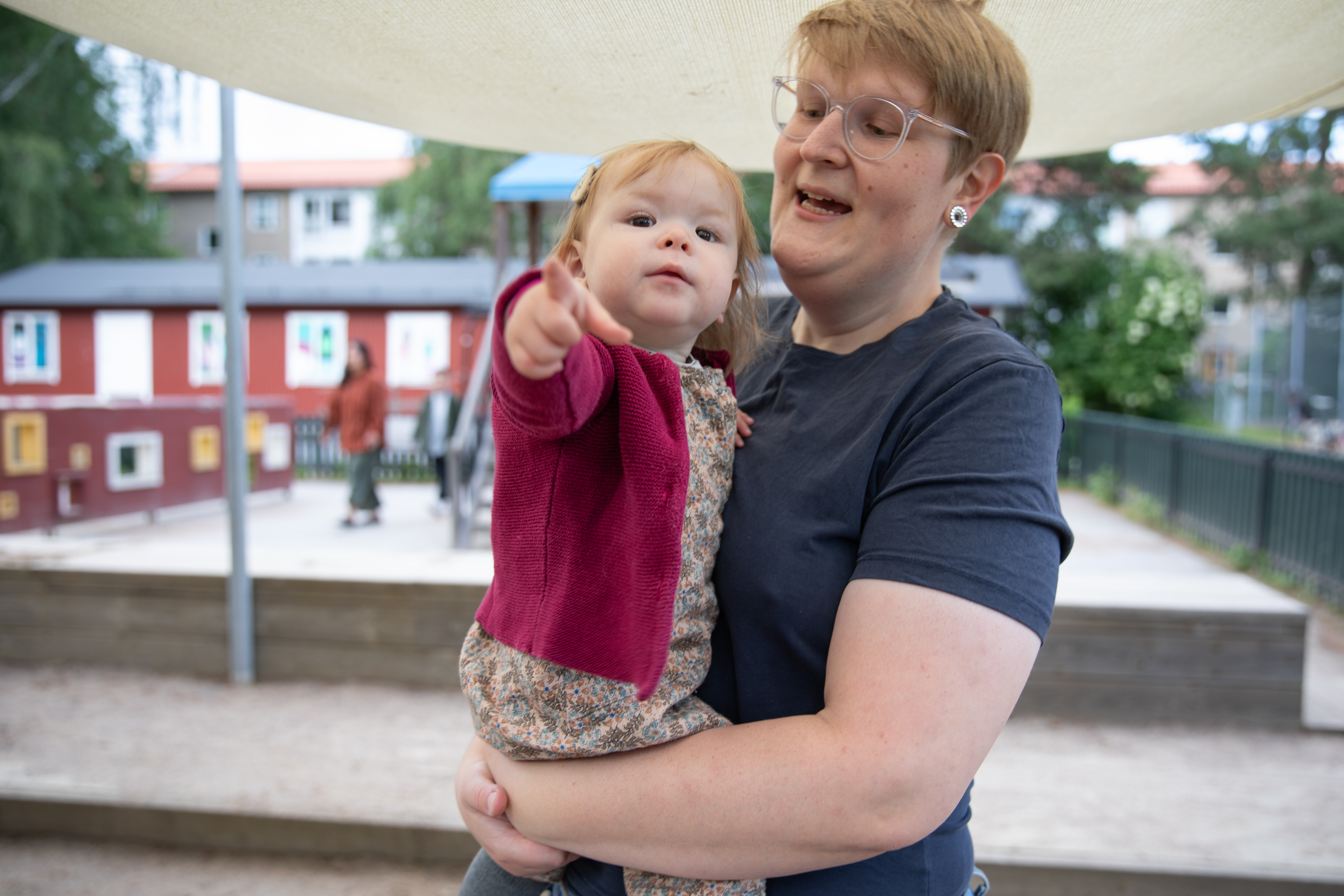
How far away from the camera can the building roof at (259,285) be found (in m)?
20.3

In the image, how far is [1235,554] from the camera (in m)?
7.95

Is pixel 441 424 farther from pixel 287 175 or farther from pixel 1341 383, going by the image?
pixel 287 175

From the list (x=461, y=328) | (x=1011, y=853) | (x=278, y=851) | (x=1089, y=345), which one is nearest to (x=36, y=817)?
(x=278, y=851)

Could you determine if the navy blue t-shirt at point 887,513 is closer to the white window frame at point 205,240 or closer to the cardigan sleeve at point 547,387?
the cardigan sleeve at point 547,387

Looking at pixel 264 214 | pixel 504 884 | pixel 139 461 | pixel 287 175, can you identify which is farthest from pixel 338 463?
pixel 287 175

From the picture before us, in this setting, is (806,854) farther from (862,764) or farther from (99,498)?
(99,498)

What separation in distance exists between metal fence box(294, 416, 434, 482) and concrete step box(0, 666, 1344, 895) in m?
10.6

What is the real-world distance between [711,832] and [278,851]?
117 inches

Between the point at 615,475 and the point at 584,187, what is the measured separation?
0.49 metres

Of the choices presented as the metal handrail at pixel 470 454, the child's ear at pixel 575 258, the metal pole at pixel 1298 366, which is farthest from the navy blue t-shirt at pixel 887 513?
the metal pole at pixel 1298 366

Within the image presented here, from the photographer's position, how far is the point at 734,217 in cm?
124

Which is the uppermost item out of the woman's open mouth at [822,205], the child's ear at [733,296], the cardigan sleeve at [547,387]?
the woman's open mouth at [822,205]

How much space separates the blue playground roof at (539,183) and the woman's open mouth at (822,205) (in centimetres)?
621

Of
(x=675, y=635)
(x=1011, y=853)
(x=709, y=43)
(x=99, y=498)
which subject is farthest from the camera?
(x=99, y=498)
